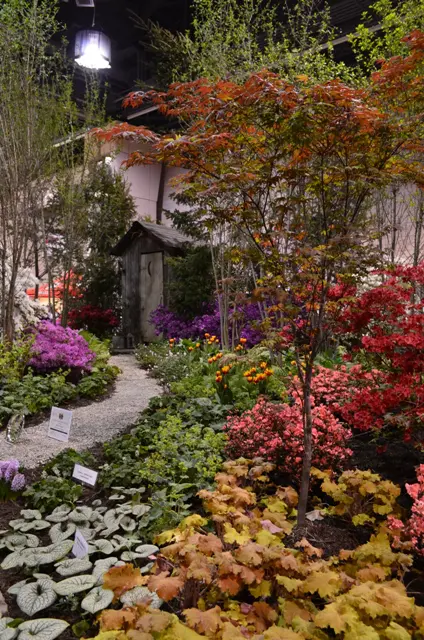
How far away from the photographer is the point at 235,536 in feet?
7.72

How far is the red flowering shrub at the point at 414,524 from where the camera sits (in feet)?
8.05

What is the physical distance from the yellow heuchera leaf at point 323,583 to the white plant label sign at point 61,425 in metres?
2.47

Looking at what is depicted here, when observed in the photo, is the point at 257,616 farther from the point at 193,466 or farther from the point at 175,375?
the point at 175,375

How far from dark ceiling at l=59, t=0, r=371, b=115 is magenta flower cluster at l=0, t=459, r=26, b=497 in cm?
830

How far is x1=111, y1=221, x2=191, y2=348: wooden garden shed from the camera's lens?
10.9 meters

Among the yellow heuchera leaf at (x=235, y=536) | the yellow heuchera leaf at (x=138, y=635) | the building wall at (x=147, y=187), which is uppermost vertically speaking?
the building wall at (x=147, y=187)

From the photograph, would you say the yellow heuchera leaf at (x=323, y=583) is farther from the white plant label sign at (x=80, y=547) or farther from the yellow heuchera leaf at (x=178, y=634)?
the white plant label sign at (x=80, y=547)

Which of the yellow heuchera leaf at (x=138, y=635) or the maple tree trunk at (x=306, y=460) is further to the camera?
the maple tree trunk at (x=306, y=460)

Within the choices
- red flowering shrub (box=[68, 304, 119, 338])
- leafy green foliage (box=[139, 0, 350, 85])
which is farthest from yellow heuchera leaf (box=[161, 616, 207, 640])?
red flowering shrub (box=[68, 304, 119, 338])

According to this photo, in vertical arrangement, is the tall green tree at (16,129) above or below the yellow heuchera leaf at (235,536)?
above

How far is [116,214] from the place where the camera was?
12.2 meters

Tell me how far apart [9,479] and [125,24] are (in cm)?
1030

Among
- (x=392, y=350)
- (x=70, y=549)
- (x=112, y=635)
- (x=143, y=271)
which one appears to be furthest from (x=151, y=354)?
(x=112, y=635)

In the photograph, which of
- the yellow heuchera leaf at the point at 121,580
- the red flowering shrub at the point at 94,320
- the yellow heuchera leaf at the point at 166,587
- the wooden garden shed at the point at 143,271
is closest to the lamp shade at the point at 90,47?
→ the wooden garden shed at the point at 143,271
